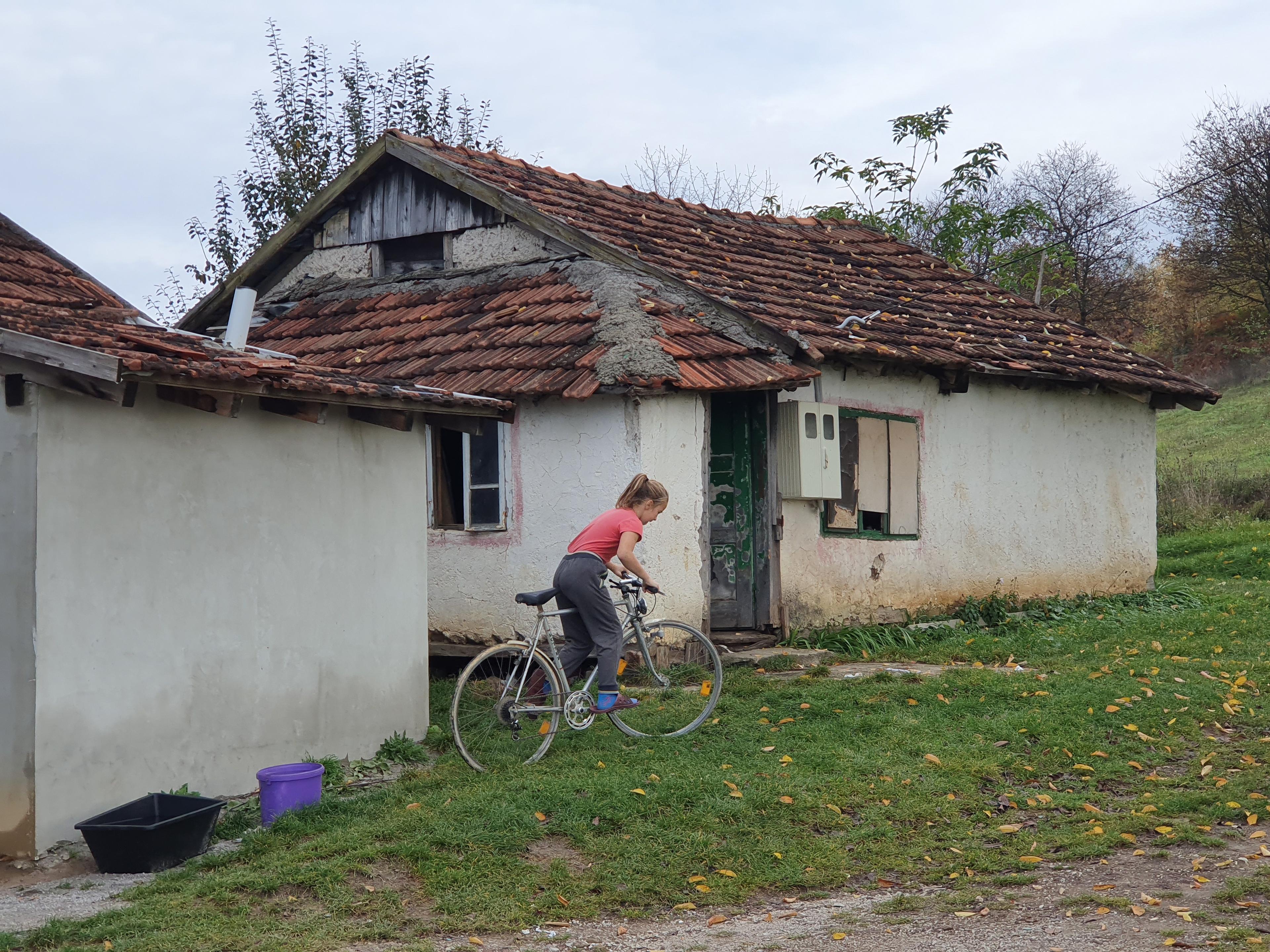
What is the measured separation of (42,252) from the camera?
348 inches

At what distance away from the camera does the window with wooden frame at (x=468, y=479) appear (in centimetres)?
1108

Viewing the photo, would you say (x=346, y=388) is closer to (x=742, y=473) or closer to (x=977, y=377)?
(x=742, y=473)

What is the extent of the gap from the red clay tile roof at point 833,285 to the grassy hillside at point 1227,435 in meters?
11.5

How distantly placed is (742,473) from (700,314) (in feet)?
4.84

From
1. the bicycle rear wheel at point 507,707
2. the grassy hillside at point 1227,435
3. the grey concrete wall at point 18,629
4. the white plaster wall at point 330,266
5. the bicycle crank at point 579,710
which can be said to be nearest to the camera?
the grey concrete wall at point 18,629

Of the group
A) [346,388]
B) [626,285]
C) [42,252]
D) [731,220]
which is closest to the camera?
[346,388]

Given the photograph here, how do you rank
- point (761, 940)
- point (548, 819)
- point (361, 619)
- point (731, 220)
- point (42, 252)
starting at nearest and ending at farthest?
1. point (761, 940)
2. point (548, 819)
3. point (361, 619)
4. point (42, 252)
5. point (731, 220)

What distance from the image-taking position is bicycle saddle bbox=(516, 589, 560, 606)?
7.56m

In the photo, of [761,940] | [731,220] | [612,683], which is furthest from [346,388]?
[731,220]

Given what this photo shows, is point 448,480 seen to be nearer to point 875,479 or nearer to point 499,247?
point 499,247

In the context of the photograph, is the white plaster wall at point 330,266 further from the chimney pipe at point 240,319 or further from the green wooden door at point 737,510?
the chimney pipe at point 240,319

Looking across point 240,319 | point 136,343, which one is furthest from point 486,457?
point 136,343

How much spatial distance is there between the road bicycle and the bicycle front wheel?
0.01 meters

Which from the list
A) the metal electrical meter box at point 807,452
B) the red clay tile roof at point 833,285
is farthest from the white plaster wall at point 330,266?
the metal electrical meter box at point 807,452
